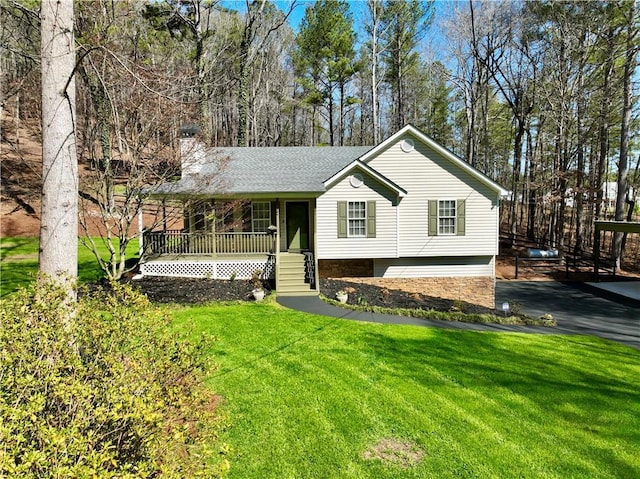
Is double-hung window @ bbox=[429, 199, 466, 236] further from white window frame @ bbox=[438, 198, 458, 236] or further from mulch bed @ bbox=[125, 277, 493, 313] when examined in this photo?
mulch bed @ bbox=[125, 277, 493, 313]

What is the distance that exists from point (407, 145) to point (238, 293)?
28.0 ft

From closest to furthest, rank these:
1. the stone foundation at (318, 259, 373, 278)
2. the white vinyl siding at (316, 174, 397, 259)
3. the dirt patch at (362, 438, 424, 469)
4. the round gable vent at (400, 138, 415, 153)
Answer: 1. the dirt patch at (362, 438, 424, 469)
2. the white vinyl siding at (316, 174, 397, 259)
3. the round gable vent at (400, 138, 415, 153)
4. the stone foundation at (318, 259, 373, 278)

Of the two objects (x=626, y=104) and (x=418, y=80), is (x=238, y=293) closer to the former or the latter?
(x=626, y=104)

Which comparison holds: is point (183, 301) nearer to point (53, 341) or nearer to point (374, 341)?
point (374, 341)

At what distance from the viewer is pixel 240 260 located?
46.7 ft

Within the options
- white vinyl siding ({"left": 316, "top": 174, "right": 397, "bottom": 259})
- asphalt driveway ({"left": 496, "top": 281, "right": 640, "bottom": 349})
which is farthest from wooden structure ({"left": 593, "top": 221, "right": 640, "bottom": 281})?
white vinyl siding ({"left": 316, "top": 174, "right": 397, "bottom": 259})

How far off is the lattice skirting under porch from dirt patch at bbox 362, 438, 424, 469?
988cm

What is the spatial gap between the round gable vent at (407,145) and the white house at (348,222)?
0.13ft

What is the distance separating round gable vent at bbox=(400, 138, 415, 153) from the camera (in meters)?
14.8

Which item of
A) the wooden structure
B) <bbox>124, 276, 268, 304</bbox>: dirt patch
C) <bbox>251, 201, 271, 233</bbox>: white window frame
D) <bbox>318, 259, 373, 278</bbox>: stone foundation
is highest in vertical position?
<bbox>251, 201, 271, 233</bbox>: white window frame

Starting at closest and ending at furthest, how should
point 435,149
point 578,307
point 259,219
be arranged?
1. point 578,307
2. point 435,149
3. point 259,219

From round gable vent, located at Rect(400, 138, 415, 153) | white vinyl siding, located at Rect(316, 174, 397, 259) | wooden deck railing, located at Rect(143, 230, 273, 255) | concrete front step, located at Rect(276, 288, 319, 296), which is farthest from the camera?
round gable vent, located at Rect(400, 138, 415, 153)

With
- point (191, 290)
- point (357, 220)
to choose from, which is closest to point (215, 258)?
point (191, 290)

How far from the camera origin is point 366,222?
14.4 metres
